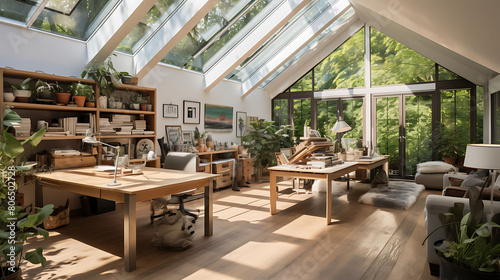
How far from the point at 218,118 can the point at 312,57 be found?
3.54 meters

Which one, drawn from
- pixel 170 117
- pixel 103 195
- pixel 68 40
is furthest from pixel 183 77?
pixel 103 195

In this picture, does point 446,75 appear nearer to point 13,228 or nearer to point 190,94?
point 190,94

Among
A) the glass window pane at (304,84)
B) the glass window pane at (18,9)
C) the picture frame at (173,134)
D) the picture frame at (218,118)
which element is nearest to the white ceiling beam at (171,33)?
the picture frame at (173,134)

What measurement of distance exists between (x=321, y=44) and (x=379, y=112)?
7.84 feet

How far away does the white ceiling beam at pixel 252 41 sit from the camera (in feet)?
20.6

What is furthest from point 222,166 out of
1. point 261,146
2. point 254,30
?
point 254,30

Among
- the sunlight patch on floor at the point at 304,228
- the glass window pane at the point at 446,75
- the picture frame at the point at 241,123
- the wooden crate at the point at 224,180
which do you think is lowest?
the sunlight patch on floor at the point at 304,228

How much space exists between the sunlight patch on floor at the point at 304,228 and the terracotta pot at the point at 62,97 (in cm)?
327

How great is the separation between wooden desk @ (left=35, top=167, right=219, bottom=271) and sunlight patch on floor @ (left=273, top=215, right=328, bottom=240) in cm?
94

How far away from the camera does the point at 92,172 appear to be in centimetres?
376

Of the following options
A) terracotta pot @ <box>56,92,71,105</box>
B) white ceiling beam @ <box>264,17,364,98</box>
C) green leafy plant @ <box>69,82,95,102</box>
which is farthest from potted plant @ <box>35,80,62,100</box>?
white ceiling beam @ <box>264,17,364,98</box>

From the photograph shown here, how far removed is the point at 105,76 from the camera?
4637 mm

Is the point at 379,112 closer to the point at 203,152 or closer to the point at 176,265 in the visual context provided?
the point at 203,152

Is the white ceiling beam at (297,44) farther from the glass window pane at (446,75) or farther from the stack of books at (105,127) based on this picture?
the stack of books at (105,127)
